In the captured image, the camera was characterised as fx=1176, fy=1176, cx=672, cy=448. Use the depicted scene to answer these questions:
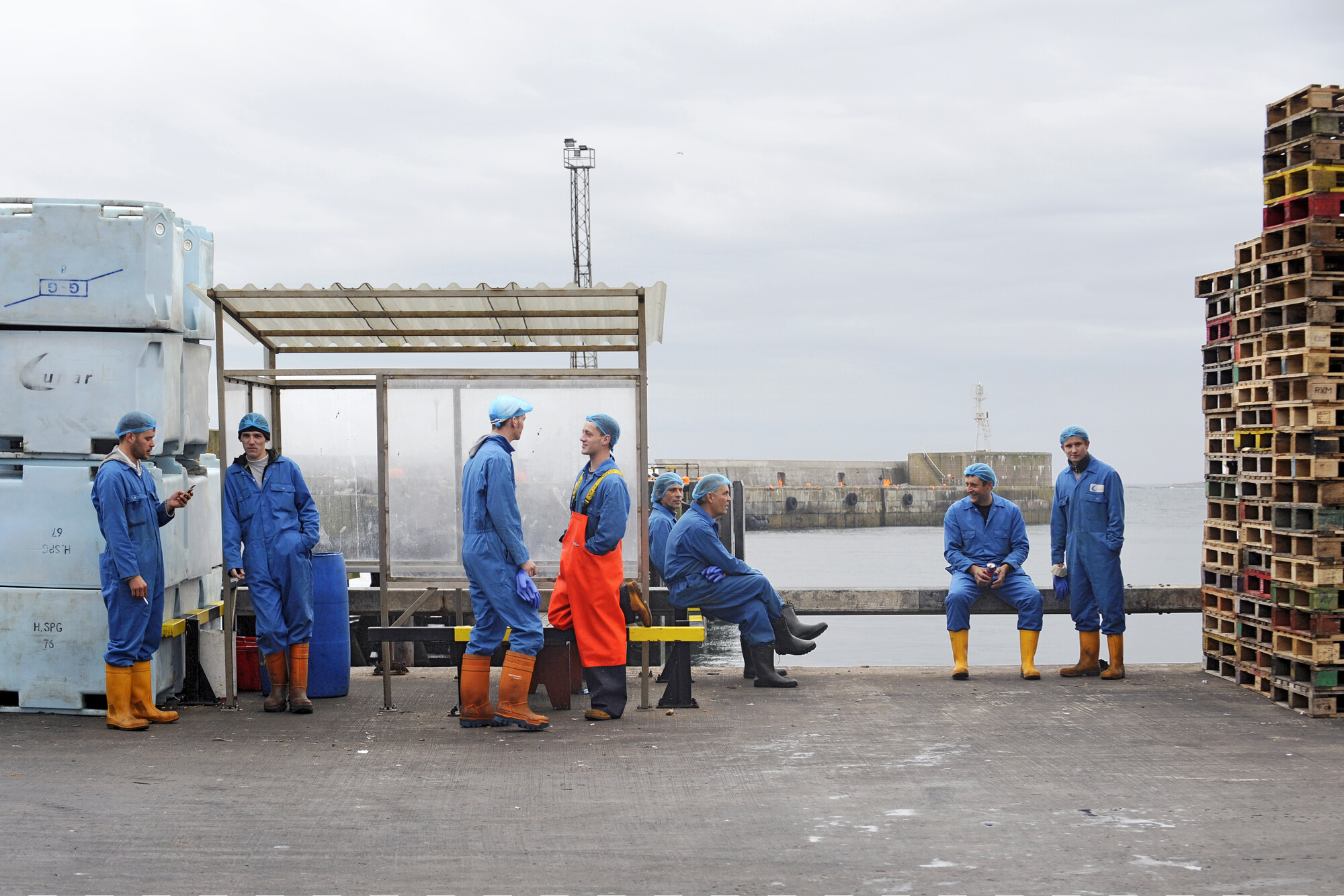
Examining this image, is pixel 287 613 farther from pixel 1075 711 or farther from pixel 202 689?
pixel 1075 711

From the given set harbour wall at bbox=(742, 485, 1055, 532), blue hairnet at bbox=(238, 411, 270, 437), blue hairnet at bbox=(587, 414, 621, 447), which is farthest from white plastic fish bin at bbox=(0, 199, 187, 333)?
harbour wall at bbox=(742, 485, 1055, 532)

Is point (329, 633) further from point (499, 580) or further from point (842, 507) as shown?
point (842, 507)

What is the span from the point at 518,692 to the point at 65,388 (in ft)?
11.4

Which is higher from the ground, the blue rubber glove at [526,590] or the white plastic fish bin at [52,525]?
the white plastic fish bin at [52,525]

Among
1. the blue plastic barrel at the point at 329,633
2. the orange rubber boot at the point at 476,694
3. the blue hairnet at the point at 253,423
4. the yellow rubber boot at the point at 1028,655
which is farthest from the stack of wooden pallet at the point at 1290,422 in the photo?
the blue hairnet at the point at 253,423

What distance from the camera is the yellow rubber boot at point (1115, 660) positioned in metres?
8.64

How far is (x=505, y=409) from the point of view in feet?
23.6

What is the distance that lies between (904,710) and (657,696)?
1.70 m

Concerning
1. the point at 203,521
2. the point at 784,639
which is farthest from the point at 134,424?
the point at 784,639

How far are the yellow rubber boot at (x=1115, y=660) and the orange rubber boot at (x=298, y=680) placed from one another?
5660mm

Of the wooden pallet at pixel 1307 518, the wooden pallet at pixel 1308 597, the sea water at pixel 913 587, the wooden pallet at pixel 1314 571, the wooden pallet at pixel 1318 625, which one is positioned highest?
the wooden pallet at pixel 1307 518

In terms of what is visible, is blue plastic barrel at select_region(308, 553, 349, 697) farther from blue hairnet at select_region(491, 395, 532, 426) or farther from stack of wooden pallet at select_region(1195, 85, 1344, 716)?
stack of wooden pallet at select_region(1195, 85, 1344, 716)

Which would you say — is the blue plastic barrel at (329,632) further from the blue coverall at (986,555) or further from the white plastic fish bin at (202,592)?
the blue coverall at (986,555)

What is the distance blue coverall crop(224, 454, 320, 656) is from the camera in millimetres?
7566
